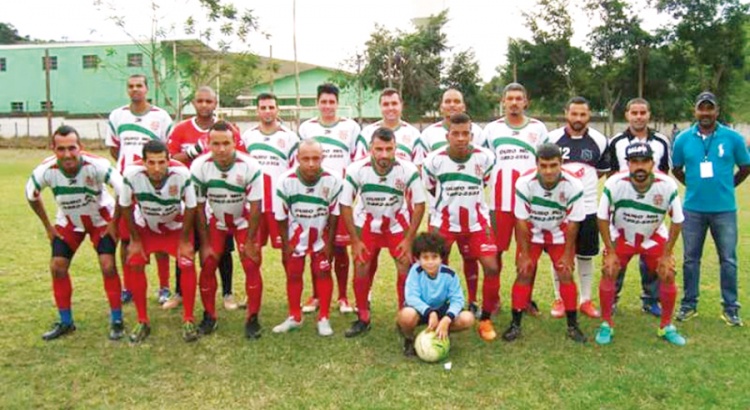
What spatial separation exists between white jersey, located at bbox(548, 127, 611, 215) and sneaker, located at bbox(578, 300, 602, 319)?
36.8 inches

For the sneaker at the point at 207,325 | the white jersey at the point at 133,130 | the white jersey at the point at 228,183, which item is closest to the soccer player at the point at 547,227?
the white jersey at the point at 228,183

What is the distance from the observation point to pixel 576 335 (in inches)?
223

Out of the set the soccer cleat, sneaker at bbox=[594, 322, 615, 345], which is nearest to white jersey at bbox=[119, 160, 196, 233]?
the soccer cleat

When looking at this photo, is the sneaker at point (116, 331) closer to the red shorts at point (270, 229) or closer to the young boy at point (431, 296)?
the red shorts at point (270, 229)

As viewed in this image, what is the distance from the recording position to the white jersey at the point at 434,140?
21.1 feet

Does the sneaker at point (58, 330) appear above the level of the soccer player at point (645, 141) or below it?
below

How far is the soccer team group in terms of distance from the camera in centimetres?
556

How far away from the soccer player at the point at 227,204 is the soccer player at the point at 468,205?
159 cm

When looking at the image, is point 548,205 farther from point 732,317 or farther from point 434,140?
point 732,317

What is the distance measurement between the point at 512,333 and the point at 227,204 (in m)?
2.76

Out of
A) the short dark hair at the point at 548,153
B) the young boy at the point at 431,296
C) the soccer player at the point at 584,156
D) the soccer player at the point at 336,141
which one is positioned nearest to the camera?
the young boy at the point at 431,296

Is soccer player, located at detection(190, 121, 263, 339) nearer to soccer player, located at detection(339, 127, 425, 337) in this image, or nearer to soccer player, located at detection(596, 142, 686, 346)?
soccer player, located at detection(339, 127, 425, 337)

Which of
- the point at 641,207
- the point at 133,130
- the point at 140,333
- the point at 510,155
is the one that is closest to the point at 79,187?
the point at 133,130

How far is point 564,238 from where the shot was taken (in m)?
5.75
